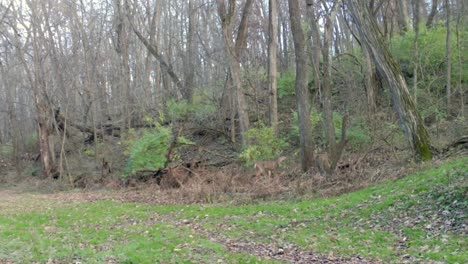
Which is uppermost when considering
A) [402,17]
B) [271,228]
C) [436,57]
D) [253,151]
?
[402,17]

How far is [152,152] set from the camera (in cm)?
2098

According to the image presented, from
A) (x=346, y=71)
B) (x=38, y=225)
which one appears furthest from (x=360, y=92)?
(x=38, y=225)

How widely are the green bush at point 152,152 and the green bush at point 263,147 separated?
336 cm

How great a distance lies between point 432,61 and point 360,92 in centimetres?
362

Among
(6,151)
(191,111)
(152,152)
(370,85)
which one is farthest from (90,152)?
(370,85)

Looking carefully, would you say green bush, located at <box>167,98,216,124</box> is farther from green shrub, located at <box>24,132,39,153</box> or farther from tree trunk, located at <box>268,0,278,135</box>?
green shrub, located at <box>24,132,39,153</box>

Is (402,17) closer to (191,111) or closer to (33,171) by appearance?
(191,111)

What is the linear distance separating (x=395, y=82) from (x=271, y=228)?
21.6ft

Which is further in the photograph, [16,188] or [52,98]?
[52,98]

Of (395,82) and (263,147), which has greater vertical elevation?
(395,82)

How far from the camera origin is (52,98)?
26.9 m

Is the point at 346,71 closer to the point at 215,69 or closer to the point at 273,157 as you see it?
the point at 273,157

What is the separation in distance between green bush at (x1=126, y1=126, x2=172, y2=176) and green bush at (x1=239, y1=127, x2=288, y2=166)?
11.0 ft

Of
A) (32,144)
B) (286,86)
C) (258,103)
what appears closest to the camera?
(258,103)
